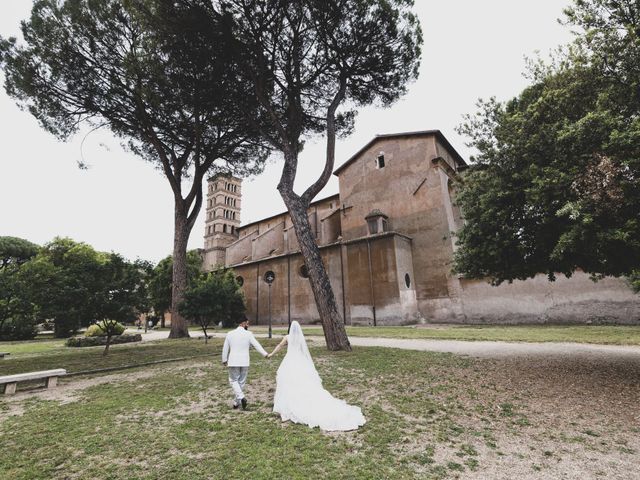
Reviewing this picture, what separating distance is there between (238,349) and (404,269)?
756 inches

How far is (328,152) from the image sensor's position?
473 inches

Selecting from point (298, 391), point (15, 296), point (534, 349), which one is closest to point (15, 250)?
point (15, 296)

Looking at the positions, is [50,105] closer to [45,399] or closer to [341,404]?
[45,399]

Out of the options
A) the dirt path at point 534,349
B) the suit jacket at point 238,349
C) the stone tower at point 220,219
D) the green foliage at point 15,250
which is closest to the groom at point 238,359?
the suit jacket at point 238,349

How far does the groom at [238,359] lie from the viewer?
194 inches

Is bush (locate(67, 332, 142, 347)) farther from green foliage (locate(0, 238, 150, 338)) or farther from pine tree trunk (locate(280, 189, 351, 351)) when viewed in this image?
pine tree trunk (locate(280, 189, 351, 351))

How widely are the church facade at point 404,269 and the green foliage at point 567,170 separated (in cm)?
1210

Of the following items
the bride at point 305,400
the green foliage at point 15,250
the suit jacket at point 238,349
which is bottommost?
the bride at point 305,400

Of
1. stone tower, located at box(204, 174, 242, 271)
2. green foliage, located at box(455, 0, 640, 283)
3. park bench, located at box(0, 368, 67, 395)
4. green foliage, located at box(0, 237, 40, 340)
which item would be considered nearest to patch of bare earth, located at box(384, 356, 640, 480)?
green foliage, located at box(455, 0, 640, 283)

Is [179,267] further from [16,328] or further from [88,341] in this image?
[16,328]

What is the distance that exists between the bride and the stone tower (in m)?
44.6

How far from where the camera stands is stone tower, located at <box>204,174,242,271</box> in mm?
48375

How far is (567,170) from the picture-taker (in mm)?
5621

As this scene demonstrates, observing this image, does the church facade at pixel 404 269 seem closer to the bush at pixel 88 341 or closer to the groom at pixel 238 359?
the bush at pixel 88 341
